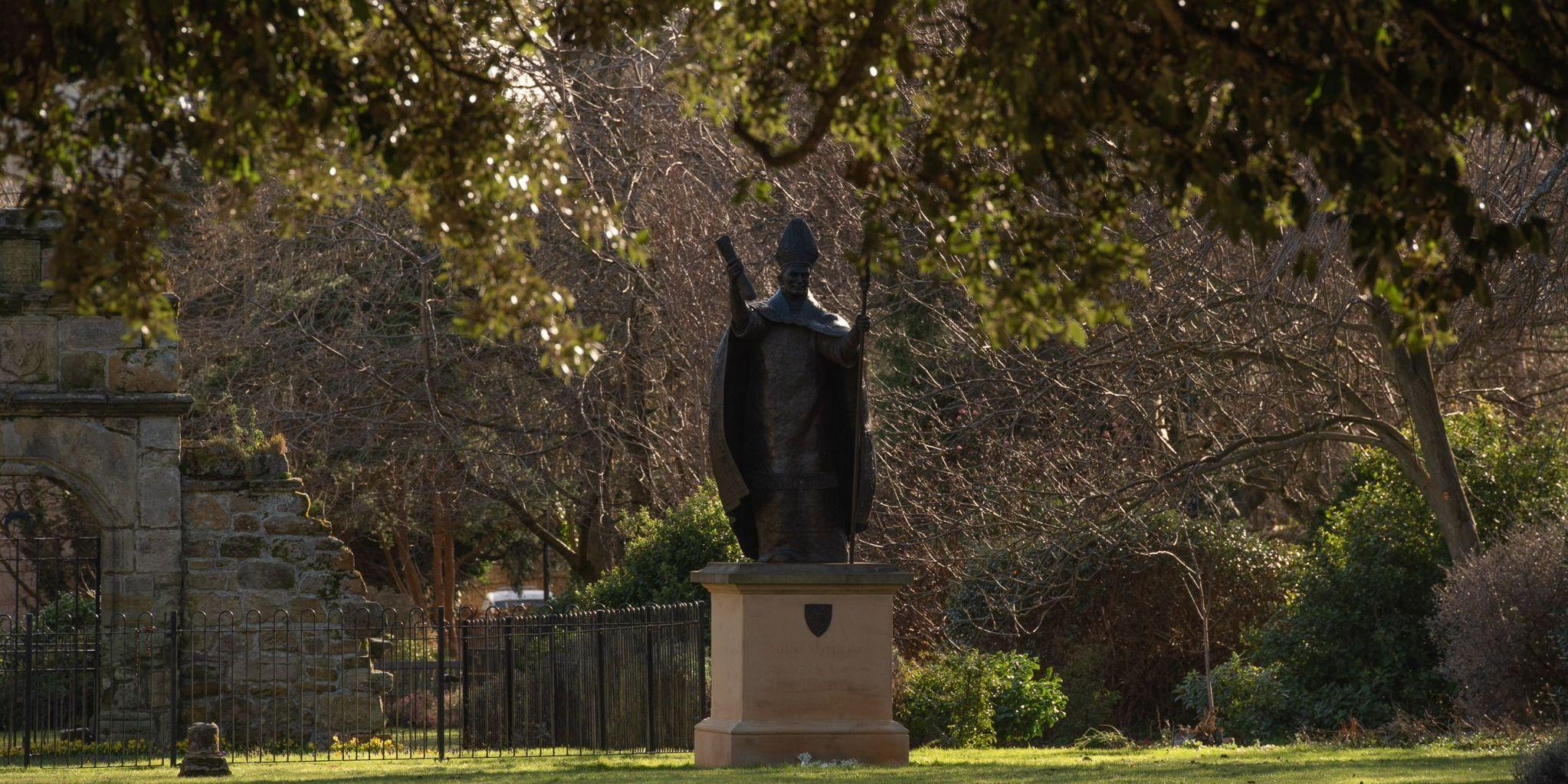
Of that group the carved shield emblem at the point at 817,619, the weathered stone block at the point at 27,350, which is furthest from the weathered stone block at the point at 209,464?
the carved shield emblem at the point at 817,619

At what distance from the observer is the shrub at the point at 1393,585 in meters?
16.0

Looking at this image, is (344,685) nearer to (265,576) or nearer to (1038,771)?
(265,576)

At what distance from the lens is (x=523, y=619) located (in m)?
16.2

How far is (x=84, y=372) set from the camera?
16.0 metres

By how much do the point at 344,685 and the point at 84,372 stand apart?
3559 millimetres

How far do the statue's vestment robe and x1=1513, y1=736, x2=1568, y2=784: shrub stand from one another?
3.94 m

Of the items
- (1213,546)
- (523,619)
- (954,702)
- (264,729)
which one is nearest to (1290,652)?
(1213,546)

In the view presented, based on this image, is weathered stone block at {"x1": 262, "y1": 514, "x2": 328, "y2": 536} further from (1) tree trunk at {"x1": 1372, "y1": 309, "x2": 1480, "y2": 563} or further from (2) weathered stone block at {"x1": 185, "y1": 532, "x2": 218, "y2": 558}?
(1) tree trunk at {"x1": 1372, "y1": 309, "x2": 1480, "y2": 563}

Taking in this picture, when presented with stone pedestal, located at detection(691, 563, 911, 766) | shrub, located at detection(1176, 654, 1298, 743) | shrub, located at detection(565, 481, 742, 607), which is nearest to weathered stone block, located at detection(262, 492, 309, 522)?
shrub, located at detection(565, 481, 742, 607)

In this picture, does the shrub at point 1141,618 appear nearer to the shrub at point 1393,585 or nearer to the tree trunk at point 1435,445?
the shrub at point 1393,585

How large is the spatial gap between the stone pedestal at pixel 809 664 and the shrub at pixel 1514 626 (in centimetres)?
534

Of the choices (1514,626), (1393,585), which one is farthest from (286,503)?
(1514,626)

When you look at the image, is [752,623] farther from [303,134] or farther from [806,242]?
[303,134]

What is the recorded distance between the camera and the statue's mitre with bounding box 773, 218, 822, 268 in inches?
433
